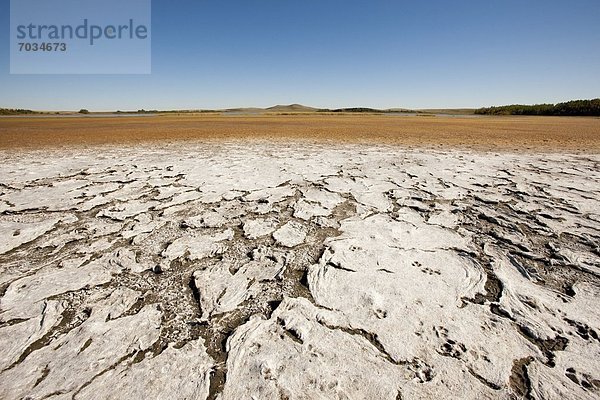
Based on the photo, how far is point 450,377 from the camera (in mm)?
1047

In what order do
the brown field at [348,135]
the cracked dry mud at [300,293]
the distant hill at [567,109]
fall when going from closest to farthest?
the cracked dry mud at [300,293] → the brown field at [348,135] → the distant hill at [567,109]

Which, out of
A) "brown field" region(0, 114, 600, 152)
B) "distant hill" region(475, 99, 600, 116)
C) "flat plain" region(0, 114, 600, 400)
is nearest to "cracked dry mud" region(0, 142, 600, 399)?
"flat plain" region(0, 114, 600, 400)

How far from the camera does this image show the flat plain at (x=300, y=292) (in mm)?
1054

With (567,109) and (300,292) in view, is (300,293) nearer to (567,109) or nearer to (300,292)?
(300,292)

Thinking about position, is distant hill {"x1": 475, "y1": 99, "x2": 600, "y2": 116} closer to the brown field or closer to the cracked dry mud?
the brown field

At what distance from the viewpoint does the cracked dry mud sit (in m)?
1.05

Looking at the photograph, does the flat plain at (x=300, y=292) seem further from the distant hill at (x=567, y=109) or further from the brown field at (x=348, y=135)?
the distant hill at (x=567, y=109)

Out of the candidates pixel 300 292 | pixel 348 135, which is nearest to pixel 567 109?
pixel 348 135

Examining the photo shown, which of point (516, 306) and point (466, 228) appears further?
point (466, 228)

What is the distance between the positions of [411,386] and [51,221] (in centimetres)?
283

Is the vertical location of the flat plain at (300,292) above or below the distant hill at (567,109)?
below

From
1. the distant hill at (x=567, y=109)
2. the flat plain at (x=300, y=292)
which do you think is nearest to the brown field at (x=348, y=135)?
the flat plain at (x=300, y=292)

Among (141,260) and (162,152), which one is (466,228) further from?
(162,152)

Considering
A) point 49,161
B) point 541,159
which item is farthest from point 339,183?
point 49,161
